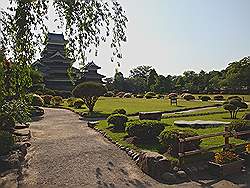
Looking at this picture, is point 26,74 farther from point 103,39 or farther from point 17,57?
point 103,39

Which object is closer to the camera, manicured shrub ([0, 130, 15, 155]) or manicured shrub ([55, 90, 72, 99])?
manicured shrub ([0, 130, 15, 155])

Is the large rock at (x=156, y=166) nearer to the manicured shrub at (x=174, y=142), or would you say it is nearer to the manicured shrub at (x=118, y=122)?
the manicured shrub at (x=174, y=142)

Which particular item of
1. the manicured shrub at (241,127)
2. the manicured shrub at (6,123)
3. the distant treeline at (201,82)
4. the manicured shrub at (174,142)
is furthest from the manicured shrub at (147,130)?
the distant treeline at (201,82)

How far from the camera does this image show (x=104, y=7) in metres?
7.61

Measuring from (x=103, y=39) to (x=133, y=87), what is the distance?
6999cm

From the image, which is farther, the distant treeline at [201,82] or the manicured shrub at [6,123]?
the distant treeline at [201,82]

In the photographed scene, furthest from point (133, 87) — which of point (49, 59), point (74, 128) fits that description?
point (74, 128)

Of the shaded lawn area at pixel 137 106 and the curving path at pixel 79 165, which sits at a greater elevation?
the shaded lawn area at pixel 137 106

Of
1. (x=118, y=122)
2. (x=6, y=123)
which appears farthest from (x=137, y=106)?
(x=6, y=123)

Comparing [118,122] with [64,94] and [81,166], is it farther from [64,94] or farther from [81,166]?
[64,94]

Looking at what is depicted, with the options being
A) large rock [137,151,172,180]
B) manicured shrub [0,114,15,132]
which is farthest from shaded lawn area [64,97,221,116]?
large rock [137,151,172,180]

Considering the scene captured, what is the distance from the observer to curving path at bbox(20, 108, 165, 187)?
361 inches

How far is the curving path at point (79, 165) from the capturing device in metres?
9.18

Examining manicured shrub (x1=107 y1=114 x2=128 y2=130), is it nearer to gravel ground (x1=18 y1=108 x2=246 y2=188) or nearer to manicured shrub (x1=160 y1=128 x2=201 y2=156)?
gravel ground (x1=18 y1=108 x2=246 y2=188)
